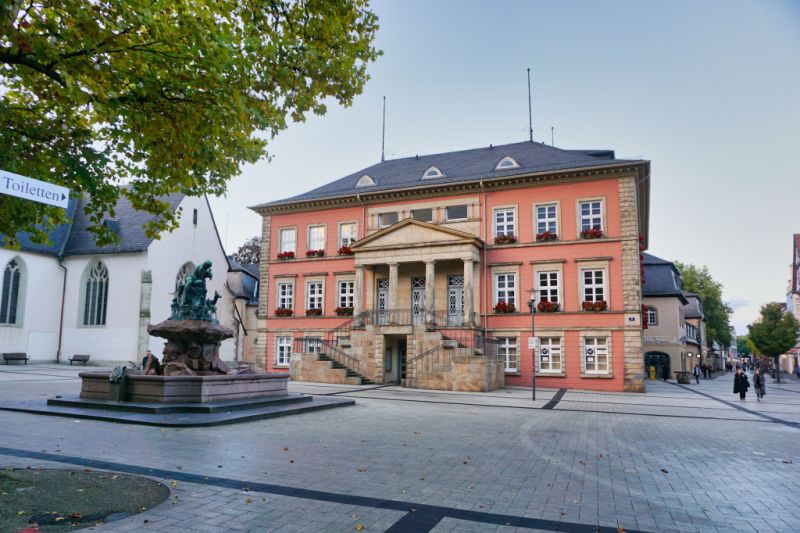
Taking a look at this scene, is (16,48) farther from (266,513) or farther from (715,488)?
(715,488)

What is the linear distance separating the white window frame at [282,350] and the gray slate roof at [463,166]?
8707 mm

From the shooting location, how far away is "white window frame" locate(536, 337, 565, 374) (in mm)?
28078

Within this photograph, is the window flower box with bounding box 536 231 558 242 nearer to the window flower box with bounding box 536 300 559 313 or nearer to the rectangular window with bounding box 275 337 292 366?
the window flower box with bounding box 536 300 559 313

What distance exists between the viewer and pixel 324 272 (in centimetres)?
3406

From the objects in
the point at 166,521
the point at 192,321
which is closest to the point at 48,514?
the point at 166,521

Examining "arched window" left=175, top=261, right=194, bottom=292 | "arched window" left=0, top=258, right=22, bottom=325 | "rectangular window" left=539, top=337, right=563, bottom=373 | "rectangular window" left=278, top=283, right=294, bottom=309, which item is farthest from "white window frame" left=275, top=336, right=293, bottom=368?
"arched window" left=0, top=258, right=22, bottom=325

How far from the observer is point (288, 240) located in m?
35.9

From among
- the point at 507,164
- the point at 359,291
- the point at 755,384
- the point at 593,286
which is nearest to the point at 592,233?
the point at 593,286

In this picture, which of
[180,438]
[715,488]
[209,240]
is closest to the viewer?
[715,488]

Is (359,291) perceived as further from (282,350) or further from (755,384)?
(755,384)

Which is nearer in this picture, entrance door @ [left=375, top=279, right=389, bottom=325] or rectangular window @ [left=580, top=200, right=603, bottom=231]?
rectangular window @ [left=580, top=200, right=603, bottom=231]

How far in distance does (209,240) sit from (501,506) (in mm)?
43731

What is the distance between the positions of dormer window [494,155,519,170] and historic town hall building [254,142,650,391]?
0.22 feet

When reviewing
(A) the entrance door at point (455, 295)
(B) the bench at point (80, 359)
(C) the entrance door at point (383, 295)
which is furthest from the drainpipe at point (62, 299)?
(A) the entrance door at point (455, 295)
